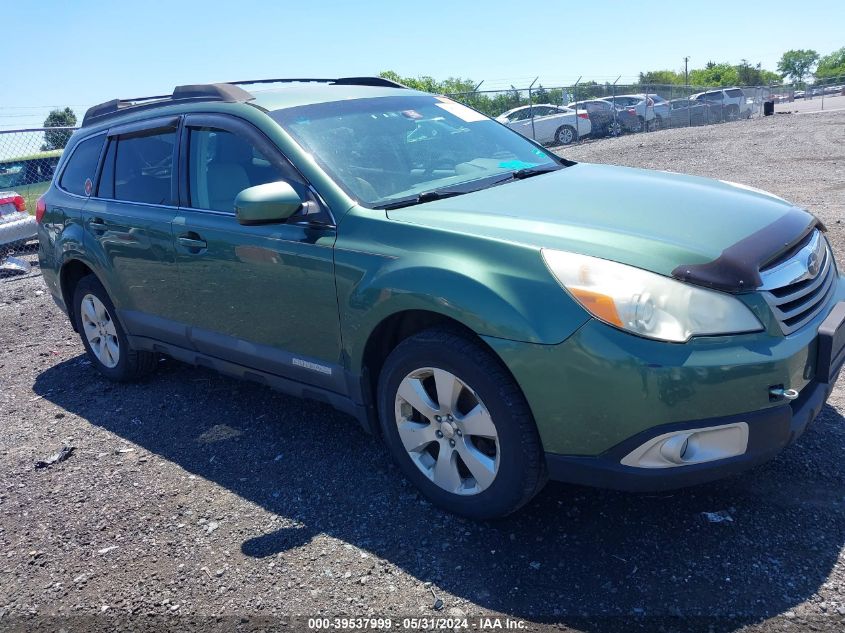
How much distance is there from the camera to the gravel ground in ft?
9.02

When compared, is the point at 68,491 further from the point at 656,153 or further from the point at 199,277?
the point at 656,153

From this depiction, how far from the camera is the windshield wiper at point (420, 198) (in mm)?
3494

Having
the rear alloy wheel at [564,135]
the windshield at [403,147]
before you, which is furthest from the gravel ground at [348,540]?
the rear alloy wheel at [564,135]

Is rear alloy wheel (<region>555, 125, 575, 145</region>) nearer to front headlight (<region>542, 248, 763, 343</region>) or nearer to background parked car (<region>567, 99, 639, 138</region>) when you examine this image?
background parked car (<region>567, 99, 639, 138</region>)

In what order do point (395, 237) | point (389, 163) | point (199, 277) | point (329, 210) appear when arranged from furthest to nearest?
point (199, 277) < point (389, 163) < point (329, 210) < point (395, 237)

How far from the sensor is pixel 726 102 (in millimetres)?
33000

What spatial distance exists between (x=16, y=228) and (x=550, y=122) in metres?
17.7

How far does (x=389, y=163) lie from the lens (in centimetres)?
386

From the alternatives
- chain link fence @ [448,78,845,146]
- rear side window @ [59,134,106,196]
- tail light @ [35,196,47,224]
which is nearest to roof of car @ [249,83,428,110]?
rear side window @ [59,134,106,196]

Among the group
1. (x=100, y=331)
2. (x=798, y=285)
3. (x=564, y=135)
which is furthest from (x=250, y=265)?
(x=564, y=135)

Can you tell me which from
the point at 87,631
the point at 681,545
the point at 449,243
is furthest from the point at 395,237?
the point at 87,631

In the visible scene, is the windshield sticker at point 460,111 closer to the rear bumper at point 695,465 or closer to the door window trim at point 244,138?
the door window trim at point 244,138

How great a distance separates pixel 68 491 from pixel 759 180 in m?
10.4

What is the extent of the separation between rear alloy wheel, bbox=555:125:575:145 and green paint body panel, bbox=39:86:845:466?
21.6m
